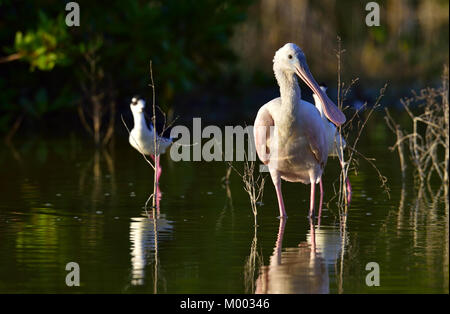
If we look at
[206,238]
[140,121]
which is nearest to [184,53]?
[140,121]

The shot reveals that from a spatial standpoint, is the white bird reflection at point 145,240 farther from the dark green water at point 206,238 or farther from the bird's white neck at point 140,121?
the bird's white neck at point 140,121

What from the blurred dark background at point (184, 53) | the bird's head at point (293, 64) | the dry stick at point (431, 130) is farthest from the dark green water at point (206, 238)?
the blurred dark background at point (184, 53)

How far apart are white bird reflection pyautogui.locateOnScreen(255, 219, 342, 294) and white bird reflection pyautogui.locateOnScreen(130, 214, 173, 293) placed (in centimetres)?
88

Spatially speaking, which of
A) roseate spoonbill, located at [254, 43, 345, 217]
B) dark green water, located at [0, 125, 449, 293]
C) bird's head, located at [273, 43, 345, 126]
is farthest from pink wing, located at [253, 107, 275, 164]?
dark green water, located at [0, 125, 449, 293]

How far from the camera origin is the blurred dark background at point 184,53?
2288cm

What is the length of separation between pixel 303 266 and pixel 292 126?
2.60 meters

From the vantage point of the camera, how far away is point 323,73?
104 feet

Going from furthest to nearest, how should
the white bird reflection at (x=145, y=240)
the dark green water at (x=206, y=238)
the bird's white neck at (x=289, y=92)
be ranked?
the bird's white neck at (x=289, y=92)
the white bird reflection at (x=145, y=240)
the dark green water at (x=206, y=238)

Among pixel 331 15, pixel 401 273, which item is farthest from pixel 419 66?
pixel 401 273

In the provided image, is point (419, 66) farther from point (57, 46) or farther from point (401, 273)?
point (401, 273)

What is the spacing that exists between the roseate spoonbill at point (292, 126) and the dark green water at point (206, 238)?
559 millimetres

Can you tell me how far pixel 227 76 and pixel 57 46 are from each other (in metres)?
10.2

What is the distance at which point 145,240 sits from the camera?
10055mm

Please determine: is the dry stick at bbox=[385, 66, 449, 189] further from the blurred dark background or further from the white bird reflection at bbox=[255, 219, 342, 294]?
the blurred dark background
